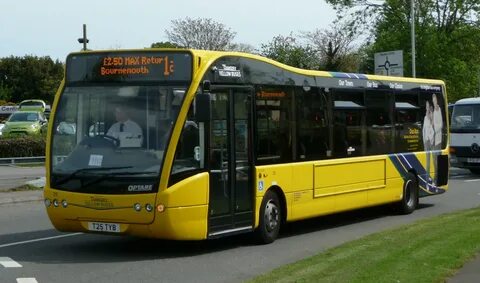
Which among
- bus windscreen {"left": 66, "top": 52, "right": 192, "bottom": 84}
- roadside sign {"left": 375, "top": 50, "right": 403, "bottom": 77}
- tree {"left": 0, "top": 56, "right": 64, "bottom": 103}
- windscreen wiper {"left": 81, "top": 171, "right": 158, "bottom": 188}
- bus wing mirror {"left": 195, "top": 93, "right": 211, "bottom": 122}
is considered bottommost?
windscreen wiper {"left": 81, "top": 171, "right": 158, "bottom": 188}

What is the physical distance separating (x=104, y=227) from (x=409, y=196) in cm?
802

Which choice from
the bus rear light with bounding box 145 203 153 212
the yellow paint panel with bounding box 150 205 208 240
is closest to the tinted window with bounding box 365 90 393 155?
the yellow paint panel with bounding box 150 205 208 240

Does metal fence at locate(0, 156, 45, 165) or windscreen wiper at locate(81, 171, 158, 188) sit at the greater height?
windscreen wiper at locate(81, 171, 158, 188)

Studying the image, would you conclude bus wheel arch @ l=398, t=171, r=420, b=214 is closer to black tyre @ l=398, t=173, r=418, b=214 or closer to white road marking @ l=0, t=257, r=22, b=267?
black tyre @ l=398, t=173, r=418, b=214

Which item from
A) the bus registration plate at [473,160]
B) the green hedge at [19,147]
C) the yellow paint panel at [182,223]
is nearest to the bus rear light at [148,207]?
the yellow paint panel at [182,223]

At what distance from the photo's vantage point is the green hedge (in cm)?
3036

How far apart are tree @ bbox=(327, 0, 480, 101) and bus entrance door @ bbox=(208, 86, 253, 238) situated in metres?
37.4

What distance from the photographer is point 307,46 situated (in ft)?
212

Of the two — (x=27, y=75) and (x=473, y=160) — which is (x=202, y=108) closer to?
(x=473, y=160)

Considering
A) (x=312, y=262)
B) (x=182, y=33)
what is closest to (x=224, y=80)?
(x=312, y=262)

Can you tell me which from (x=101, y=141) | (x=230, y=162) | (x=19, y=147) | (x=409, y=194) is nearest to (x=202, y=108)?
(x=230, y=162)

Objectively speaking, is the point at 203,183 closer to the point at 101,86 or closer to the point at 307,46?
the point at 101,86

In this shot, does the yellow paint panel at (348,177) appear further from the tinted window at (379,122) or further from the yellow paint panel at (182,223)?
the yellow paint panel at (182,223)

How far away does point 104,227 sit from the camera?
385 inches
